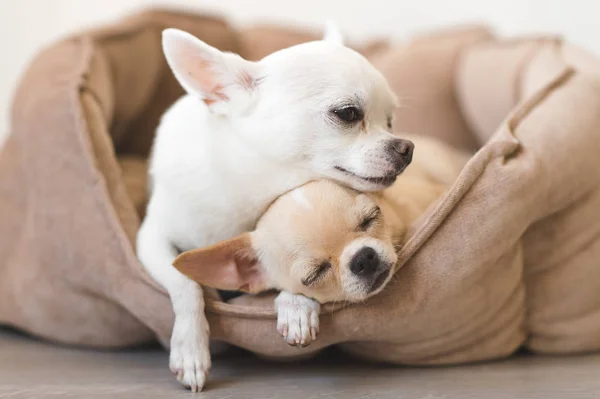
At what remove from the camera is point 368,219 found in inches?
54.1

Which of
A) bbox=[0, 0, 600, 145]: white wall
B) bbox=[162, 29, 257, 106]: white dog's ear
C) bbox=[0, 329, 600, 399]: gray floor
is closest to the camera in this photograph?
bbox=[0, 329, 600, 399]: gray floor

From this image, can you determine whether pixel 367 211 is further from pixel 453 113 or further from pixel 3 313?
pixel 453 113

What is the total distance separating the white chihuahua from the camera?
1336mm

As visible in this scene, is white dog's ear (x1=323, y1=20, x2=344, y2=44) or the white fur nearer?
the white fur

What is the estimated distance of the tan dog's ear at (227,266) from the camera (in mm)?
1337

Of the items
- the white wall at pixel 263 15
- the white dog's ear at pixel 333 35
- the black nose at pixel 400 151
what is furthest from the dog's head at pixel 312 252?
the white wall at pixel 263 15

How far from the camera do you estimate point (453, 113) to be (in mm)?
2484

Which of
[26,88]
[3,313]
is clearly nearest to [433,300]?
[3,313]

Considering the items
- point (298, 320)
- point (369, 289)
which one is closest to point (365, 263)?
point (369, 289)

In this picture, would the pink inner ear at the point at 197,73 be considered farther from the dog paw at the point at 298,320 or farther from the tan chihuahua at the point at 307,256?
the dog paw at the point at 298,320

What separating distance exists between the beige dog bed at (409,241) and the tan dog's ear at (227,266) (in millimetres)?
41

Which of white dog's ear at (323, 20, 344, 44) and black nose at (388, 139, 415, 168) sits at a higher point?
white dog's ear at (323, 20, 344, 44)

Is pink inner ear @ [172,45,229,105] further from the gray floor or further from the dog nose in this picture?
the gray floor

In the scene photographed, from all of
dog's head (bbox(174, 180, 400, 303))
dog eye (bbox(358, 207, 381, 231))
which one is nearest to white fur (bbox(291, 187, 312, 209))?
dog's head (bbox(174, 180, 400, 303))
